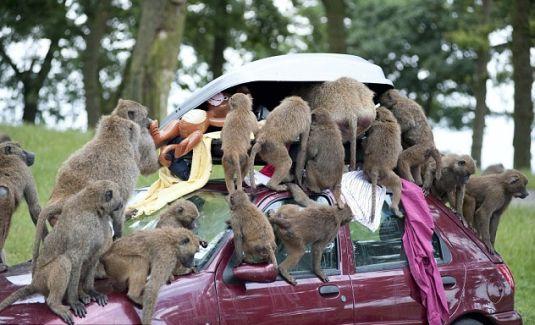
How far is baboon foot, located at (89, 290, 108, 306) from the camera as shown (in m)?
5.04

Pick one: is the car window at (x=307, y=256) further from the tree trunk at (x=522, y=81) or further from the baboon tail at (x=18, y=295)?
the tree trunk at (x=522, y=81)

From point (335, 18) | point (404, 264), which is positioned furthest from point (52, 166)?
point (404, 264)

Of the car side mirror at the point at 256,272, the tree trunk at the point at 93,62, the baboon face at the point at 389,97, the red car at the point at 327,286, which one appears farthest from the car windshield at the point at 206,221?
the tree trunk at the point at 93,62

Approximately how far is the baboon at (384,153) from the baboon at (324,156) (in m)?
0.34

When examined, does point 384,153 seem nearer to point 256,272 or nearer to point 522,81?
point 256,272

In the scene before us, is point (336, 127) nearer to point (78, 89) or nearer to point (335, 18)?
point (335, 18)

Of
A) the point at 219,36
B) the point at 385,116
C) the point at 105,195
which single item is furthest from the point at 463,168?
the point at 219,36

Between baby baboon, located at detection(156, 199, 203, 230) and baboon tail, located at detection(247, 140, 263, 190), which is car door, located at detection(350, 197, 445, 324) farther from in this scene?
baby baboon, located at detection(156, 199, 203, 230)

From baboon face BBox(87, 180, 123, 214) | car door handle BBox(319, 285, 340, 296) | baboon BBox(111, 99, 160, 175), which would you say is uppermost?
baboon BBox(111, 99, 160, 175)

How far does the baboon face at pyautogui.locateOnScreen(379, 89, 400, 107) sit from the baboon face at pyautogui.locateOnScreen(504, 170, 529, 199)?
1.33 meters

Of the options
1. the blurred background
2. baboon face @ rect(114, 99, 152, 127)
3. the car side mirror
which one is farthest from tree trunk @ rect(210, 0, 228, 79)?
the car side mirror

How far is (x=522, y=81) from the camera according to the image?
20797mm

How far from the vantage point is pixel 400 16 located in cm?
3775

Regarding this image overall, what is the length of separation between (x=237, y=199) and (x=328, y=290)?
95cm
